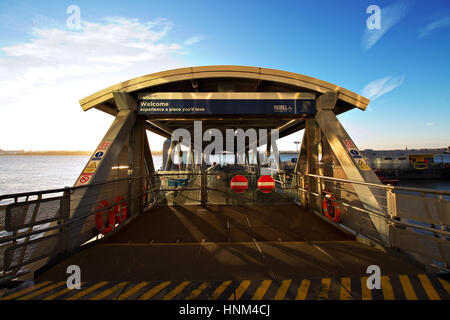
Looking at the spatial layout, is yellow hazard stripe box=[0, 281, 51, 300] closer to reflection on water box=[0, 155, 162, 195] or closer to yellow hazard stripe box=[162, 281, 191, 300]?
yellow hazard stripe box=[162, 281, 191, 300]

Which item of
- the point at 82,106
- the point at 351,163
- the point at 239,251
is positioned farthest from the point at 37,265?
the point at 351,163

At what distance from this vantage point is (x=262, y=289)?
8.62ft

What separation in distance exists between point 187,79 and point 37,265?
18.5ft

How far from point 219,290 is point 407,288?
2498mm

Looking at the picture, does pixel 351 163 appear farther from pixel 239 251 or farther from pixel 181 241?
pixel 181 241

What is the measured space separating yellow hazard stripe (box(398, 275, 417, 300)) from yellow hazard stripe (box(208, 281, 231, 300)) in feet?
7.41

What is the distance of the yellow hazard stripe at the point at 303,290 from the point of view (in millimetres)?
2465

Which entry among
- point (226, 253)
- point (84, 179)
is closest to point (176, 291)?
point (226, 253)

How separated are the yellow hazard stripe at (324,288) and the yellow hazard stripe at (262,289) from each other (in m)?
0.64

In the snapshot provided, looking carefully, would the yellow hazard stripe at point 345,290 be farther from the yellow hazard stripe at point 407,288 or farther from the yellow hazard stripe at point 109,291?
the yellow hazard stripe at point 109,291

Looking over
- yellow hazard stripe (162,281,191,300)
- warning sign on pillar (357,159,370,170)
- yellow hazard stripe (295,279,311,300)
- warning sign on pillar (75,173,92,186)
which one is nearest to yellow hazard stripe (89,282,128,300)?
yellow hazard stripe (162,281,191,300)

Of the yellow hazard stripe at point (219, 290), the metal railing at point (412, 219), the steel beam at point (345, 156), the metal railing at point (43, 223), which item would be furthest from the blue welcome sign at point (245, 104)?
the yellow hazard stripe at point (219, 290)

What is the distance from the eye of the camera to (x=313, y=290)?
2.59 meters

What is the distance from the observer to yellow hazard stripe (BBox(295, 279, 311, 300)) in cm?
246
